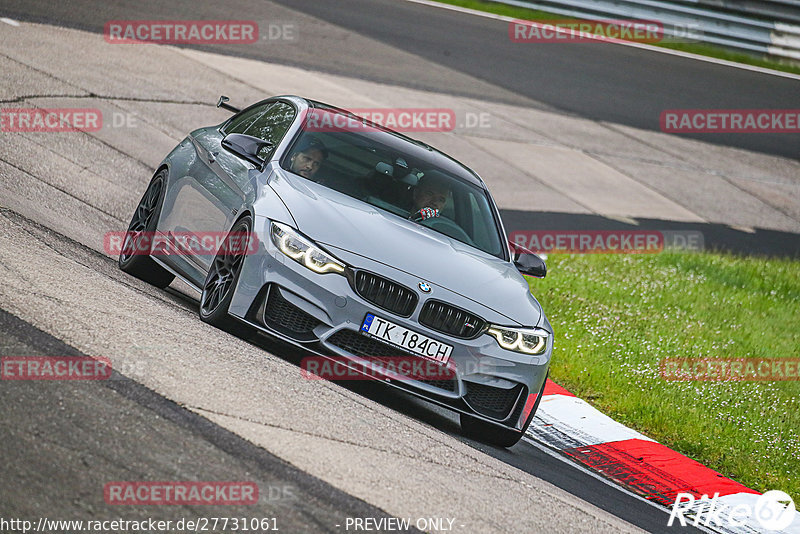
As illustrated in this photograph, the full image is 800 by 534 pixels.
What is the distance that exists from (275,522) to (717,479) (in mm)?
4341

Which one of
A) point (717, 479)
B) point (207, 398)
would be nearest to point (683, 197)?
point (717, 479)

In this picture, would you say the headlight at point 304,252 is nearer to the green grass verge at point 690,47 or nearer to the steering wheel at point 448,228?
the steering wheel at point 448,228

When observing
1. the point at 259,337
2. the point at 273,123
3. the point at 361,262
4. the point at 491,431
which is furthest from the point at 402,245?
the point at 273,123

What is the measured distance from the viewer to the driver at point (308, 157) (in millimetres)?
7484

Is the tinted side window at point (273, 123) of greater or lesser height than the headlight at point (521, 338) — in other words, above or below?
above

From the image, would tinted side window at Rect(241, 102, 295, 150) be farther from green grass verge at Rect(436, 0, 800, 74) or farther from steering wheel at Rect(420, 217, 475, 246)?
green grass verge at Rect(436, 0, 800, 74)

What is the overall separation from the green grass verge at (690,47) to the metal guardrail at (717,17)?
14 centimetres

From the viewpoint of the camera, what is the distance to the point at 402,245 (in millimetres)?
6789

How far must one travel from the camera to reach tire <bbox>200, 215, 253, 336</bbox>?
21.9 feet

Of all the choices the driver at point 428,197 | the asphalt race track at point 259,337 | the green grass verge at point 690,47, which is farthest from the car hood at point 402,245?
the green grass verge at point 690,47

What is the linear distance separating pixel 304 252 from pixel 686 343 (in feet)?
17.5

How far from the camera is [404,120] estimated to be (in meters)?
17.4

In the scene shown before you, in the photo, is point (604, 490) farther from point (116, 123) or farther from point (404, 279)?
point (116, 123)

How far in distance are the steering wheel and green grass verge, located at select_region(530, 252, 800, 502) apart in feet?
6.71
